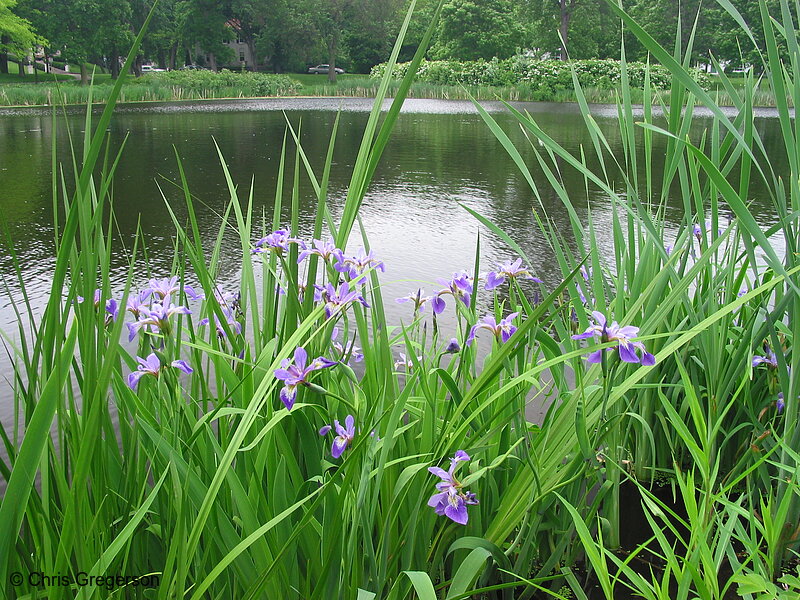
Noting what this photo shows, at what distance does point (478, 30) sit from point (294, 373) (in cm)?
3411

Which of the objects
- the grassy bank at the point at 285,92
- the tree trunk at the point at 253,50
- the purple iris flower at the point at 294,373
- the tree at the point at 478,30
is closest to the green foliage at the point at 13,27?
the grassy bank at the point at 285,92

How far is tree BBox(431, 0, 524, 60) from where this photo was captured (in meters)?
31.7

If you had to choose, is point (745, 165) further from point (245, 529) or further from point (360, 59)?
point (360, 59)

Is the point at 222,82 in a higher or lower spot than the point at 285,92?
higher

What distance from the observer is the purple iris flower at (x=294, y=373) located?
84 cm

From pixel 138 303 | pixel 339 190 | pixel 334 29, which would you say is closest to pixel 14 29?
pixel 334 29

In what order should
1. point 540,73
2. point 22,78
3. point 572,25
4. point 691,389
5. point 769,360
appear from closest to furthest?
point 691,389 < point 769,360 < point 540,73 < point 22,78 < point 572,25

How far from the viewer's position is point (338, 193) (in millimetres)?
6137

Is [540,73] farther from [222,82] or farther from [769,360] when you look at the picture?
[769,360]

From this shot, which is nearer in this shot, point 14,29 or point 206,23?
point 14,29

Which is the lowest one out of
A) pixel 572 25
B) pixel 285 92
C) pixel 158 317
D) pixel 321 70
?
pixel 158 317

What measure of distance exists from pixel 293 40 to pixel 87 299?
4120 cm

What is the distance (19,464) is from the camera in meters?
0.65

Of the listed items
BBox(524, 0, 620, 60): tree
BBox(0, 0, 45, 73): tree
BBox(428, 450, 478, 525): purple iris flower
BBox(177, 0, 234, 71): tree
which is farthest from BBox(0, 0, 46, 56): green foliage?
BBox(428, 450, 478, 525): purple iris flower
